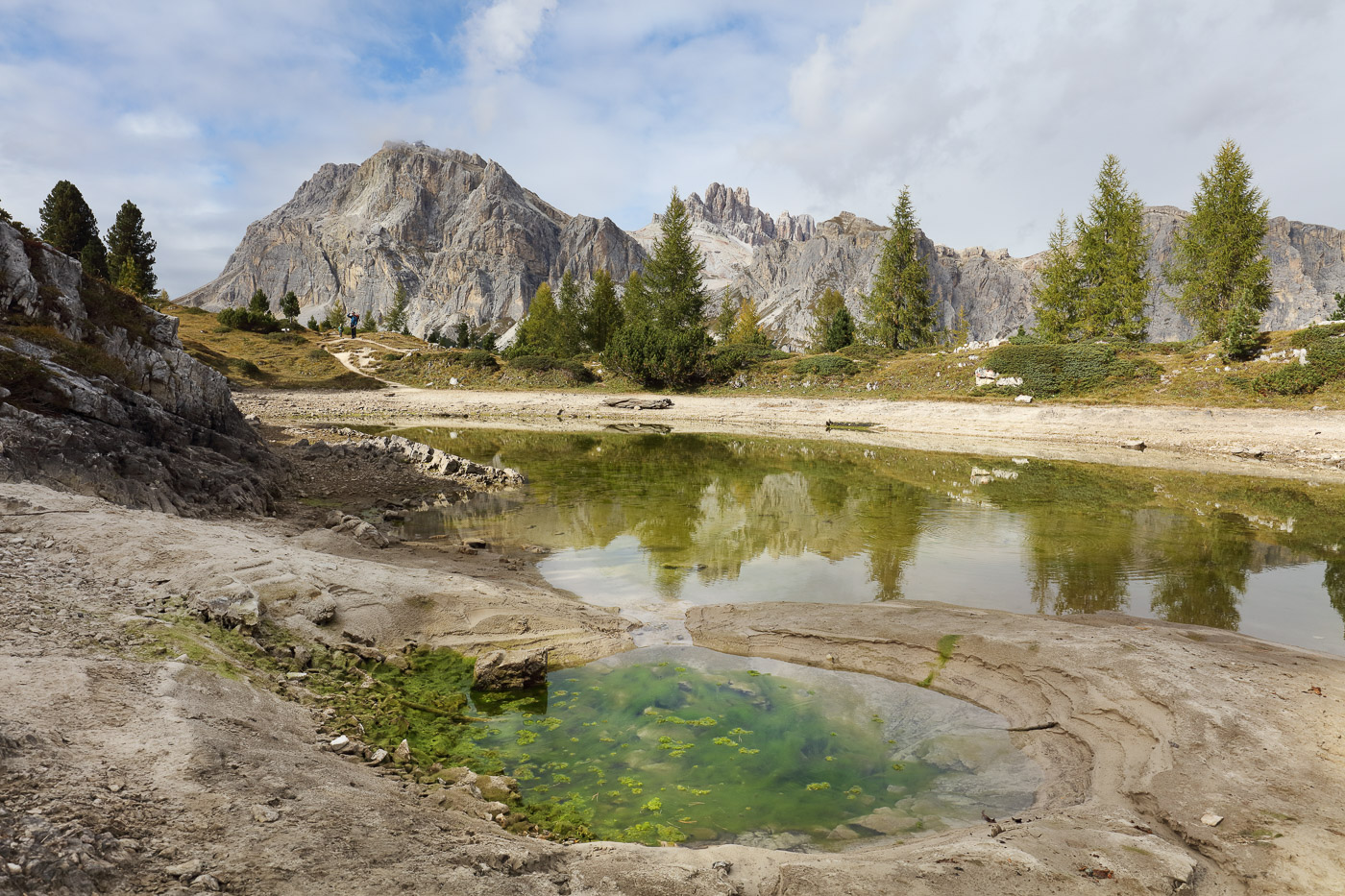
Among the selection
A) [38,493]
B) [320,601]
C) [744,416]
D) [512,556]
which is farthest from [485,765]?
[744,416]

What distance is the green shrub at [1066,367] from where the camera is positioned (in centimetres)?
3719

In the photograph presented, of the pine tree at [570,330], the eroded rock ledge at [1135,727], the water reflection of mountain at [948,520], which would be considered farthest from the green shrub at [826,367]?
the eroded rock ledge at [1135,727]

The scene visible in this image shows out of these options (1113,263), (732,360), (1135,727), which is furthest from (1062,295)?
(1135,727)

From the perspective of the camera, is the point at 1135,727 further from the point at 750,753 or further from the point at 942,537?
the point at 942,537

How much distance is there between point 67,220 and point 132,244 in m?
10.1

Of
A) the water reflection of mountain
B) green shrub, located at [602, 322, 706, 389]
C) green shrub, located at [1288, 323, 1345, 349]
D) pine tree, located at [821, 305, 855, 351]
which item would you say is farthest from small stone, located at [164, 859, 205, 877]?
pine tree, located at [821, 305, 855, 351]

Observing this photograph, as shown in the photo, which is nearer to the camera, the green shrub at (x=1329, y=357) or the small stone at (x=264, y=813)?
the small stone at (x=264, y=813)

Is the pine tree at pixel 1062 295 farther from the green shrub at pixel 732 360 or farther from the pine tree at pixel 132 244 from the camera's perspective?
the pine tree at pixel 132 244

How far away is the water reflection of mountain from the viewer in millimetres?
10547

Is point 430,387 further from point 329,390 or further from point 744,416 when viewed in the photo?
point 744,416

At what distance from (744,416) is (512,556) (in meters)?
32.4

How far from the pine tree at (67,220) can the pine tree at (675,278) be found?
169 feet

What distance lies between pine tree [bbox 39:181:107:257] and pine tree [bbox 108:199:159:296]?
530 cm

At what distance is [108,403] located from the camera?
11.2 m
